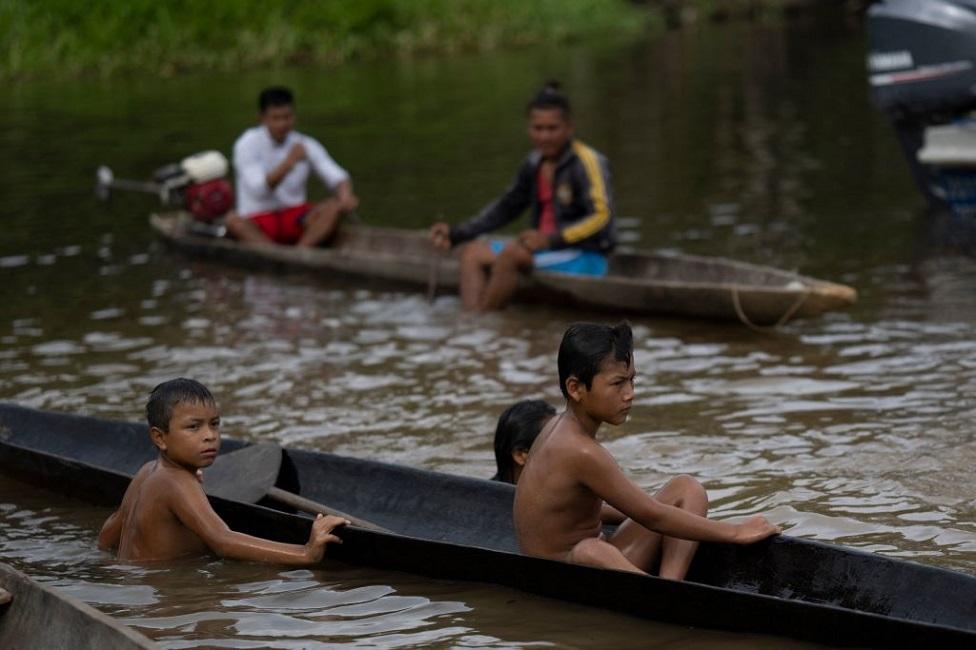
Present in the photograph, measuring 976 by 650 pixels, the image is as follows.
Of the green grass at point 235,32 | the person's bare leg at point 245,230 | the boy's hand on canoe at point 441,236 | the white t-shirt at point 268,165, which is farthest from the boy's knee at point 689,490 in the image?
the green grass at point 235,32

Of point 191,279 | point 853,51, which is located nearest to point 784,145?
point 191,279

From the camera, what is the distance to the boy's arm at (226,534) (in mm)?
5477

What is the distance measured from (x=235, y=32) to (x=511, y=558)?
901 inches

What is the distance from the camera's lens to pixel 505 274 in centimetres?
973

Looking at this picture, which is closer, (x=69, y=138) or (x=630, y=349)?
(x=630, y=349)

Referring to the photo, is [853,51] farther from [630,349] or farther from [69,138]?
[630,349]

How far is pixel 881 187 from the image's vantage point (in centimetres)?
1352

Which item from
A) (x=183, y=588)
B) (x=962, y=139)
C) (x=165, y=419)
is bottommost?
(x=183, y=588)

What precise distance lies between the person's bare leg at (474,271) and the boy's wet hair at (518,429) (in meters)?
3.93

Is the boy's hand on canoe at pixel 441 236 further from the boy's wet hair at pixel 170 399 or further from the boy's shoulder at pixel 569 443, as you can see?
the boy's shoulder at pixel 569 443

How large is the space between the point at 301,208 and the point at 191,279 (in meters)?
0.99

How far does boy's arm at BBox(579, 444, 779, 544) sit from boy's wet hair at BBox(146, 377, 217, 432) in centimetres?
141

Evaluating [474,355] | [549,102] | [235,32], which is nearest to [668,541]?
[474,355]

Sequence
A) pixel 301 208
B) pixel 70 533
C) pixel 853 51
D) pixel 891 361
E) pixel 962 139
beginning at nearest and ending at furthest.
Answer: pixel 70 533
pixel 891 361
pixel 962 139
pixel 301 208
pixel 853 51
